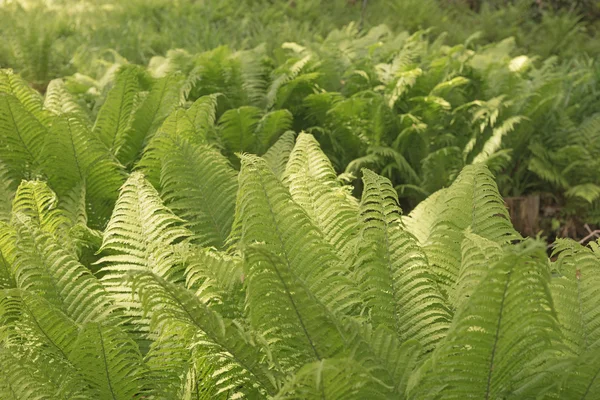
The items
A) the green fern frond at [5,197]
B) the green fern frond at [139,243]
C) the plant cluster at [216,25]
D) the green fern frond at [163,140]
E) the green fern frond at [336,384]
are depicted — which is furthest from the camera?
the plant cluster at [216,25]

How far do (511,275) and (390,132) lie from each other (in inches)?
153

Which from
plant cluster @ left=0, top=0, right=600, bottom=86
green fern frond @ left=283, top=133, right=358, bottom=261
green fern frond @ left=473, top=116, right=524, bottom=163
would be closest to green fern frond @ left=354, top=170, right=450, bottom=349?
green fern frond @ left=283, top=133, right=358, bottom=261

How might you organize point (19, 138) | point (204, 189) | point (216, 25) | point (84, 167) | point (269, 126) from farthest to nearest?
point (216, 25) < point (269, 126) < point (19, 138) < point (84, 167) < point (204, 189)

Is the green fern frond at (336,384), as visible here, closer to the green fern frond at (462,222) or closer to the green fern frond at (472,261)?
the green fern frond at (472,261)

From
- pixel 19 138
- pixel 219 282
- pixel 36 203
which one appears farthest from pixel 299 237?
pixel 19 138

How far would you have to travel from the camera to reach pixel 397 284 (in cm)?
218

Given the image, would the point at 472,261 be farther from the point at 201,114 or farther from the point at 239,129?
the point at 239,129

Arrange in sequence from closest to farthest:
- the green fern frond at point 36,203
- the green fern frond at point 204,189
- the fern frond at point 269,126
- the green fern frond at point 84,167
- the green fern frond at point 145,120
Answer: the green fern frond at point 36,203, the green fern frond at point 204,189, the green fern frond at point 84,167, the green fern frond at point 145,120, the fern frond at point 269,126

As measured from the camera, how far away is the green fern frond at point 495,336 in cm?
162

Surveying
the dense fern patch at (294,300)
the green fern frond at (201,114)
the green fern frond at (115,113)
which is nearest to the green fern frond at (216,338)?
the dense fern patch at (294,300)

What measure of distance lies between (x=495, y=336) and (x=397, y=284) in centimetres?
52

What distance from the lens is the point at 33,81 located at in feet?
20.0

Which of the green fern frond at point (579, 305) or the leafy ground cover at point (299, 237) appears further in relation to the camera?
the green fern frond at point (579, 305)

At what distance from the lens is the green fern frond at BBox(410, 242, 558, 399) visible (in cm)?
162
